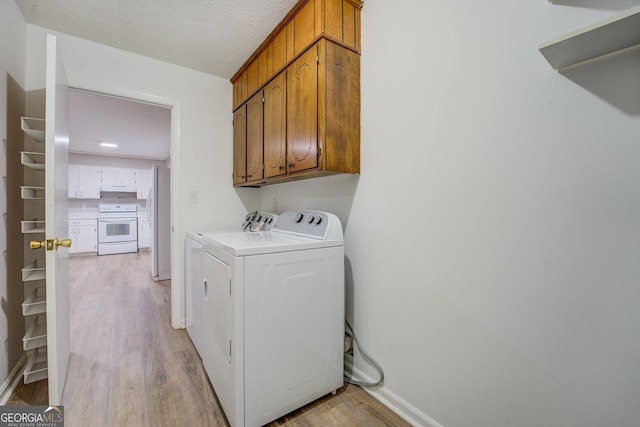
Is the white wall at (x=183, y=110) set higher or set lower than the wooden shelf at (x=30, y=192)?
higher

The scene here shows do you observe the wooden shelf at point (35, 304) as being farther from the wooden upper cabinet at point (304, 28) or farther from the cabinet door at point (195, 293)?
the wooden upper cabinet at point (304, 28)

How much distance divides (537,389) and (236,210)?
8.07ft

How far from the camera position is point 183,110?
236 cm

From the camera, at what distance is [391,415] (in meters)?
1.35

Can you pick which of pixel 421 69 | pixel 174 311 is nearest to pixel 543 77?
pixel 421 69

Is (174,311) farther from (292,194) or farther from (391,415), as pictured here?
(391,415)

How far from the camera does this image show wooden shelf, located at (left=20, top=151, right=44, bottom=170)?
1.47 metres

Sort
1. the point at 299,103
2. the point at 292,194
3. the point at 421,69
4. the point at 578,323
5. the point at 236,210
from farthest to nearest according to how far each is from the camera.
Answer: the point at 236,210 → the point at 292,194 → the point at 299,103 → the point at 421,69 → the point at 578,323

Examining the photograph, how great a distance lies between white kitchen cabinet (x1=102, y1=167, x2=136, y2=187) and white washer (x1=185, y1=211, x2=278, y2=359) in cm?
525

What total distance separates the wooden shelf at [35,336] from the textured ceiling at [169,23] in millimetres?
1972

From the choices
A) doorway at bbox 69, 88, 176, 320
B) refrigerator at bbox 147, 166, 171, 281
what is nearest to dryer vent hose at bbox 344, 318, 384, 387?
doorway at bbox 69, 88, 176, 320

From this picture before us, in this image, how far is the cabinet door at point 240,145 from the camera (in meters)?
2.34

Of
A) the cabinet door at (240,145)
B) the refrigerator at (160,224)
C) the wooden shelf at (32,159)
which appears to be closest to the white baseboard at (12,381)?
the wooden shelf at (32,159)
